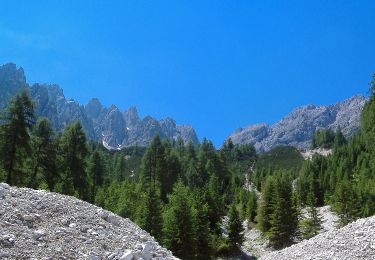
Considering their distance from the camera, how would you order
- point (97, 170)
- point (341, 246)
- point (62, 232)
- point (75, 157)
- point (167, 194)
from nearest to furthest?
1. point (62, 232)
2. point (341, 246)
3. point (75, 157)
4. point (167, 194)
5. point (97, 170)

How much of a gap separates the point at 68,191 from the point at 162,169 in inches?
1202

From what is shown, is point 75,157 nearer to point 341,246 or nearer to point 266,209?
point 266,209

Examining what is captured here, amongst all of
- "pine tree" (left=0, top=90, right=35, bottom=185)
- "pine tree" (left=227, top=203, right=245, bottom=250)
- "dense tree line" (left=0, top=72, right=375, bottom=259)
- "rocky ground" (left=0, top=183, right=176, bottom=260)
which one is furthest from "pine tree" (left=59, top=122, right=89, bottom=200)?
"rocky ground" (left=0, top=183, right=176, bottom=260)

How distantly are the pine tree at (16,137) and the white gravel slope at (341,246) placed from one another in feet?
73.2

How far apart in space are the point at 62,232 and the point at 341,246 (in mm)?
13392

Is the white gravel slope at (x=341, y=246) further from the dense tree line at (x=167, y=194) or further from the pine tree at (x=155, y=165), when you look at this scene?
the pine tree at (x=155, y=165)

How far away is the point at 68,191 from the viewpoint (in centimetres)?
4788

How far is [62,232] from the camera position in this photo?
17703mm

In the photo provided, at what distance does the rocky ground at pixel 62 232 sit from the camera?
16.1 m

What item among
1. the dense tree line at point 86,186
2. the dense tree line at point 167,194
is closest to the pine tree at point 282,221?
the dense tree line at point 167,194

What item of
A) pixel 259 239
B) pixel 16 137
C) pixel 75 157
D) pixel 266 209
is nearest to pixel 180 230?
pixel 16 137

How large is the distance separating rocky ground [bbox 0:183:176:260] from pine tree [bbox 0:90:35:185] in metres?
17.6

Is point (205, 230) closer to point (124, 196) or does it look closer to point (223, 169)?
point (124, 196)

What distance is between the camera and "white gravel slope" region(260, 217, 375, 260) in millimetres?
22138
